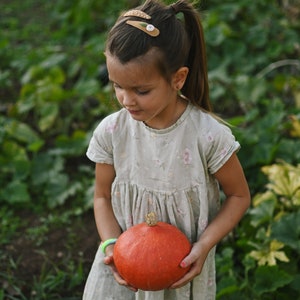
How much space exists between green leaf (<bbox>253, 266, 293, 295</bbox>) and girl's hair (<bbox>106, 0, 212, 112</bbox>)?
967 millimetres

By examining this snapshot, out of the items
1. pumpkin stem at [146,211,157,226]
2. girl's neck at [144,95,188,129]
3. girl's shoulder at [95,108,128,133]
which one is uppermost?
girl's neck at [144,95,188,129]

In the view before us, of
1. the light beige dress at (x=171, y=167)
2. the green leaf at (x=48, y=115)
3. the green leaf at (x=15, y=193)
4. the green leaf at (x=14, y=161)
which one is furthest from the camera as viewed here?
the green leaf at (x=48, y=115)

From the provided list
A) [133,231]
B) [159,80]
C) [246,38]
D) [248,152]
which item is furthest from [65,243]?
[246,38]

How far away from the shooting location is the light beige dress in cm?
203

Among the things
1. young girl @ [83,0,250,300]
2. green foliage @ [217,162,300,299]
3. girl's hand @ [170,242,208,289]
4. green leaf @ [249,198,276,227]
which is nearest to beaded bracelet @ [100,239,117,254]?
young girl @ [83,0,250,300]

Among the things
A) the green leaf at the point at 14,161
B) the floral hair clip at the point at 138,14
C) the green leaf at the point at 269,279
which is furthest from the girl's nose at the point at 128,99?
the green leaf at the point at 14,161

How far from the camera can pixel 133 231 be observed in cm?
202

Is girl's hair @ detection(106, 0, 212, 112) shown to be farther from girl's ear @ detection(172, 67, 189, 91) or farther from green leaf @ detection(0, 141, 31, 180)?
green leaf @ detection(0, 141, 31, 180)

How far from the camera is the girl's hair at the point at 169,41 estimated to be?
1805 millimetres

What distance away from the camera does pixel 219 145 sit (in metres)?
2.01

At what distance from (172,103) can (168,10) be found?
0.32m

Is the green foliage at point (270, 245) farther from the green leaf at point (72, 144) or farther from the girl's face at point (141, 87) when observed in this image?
the green leaf at point (72, 144)

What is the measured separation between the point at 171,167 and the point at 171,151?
0.06 meters

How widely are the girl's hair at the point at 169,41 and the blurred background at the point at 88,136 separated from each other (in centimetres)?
23
